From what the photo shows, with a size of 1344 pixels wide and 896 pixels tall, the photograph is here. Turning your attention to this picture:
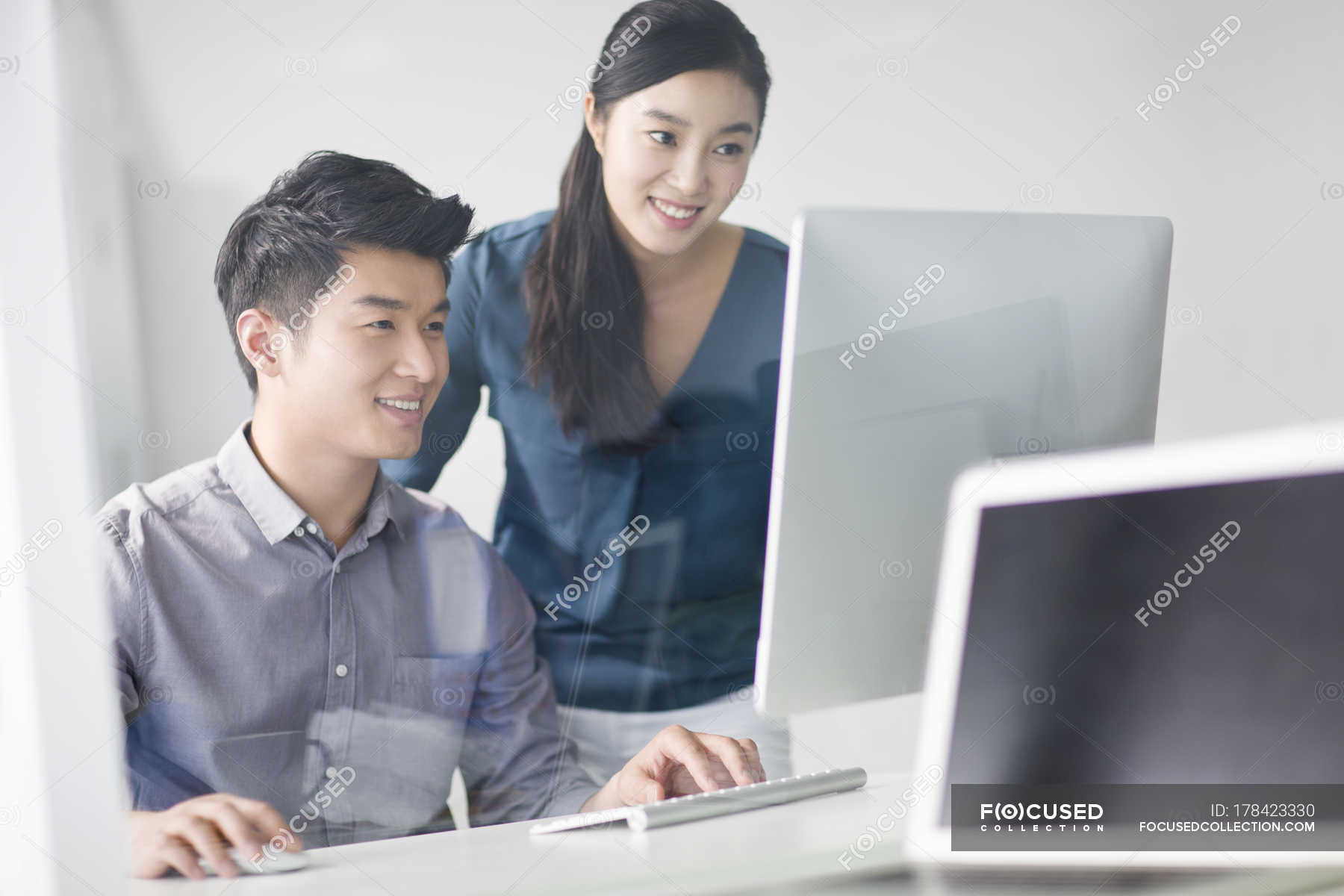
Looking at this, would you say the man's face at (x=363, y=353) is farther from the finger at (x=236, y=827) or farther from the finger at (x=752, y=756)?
the finger at (x=752, y=756)

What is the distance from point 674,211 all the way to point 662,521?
498 mm

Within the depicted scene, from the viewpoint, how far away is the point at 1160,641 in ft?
2.28

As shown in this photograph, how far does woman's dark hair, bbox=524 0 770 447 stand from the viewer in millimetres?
1456

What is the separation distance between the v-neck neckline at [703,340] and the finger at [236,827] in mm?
843

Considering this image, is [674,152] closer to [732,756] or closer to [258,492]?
[258,492]

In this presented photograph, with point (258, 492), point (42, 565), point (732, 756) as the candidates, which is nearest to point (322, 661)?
point (258, 492)

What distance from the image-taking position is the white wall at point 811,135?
1263 mm

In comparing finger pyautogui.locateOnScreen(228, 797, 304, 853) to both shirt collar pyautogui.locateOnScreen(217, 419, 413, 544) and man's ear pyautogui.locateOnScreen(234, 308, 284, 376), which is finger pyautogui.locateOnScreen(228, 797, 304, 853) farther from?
man's ear pyautogui.locateOnScreen(234, 308, 284, 376)

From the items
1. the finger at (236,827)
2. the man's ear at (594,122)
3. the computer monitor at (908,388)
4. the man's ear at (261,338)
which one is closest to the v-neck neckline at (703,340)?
the man's ear at (594,122)

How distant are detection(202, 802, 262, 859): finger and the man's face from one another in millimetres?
514

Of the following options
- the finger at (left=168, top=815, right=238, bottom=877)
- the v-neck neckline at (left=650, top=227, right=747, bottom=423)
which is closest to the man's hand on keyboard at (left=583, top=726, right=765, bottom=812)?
the finger at (left=168, top=815, right=238, bottom=877)

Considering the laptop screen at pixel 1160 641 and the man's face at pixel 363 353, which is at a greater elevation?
the man's face at pixel 363 353

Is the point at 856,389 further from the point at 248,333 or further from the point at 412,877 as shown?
the point at 248,333

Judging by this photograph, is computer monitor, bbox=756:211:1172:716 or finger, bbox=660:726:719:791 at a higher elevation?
computer monitor, bbox=756:211:1172:716
